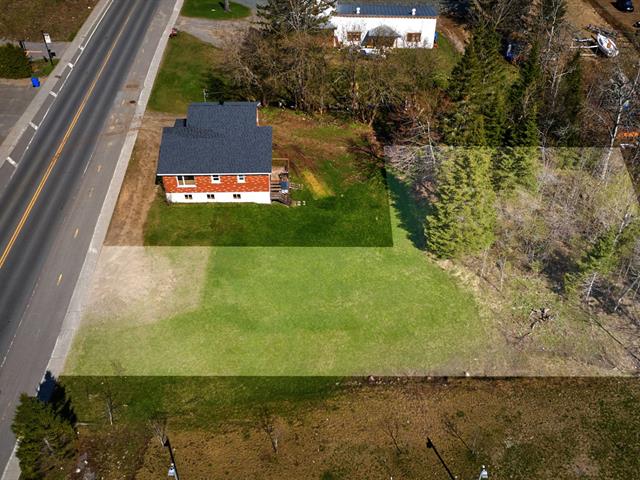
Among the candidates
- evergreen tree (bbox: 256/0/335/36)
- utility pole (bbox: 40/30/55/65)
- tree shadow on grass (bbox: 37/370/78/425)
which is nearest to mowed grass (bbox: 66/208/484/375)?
tree shadow on grass (bbox: 37/370/78/425)

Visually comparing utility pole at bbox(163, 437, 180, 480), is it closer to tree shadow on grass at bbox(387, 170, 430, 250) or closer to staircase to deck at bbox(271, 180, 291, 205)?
staircase to deck at bbox(271, 180, 291, 205)

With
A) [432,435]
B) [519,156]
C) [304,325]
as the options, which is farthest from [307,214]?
[432,435]

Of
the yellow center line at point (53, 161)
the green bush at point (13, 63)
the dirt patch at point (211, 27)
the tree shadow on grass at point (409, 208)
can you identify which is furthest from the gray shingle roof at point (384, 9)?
the green bush at point (13, 63)

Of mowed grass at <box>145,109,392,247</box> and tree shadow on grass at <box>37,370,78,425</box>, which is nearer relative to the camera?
tree shadow on grass at <box>37,370,78,425</box>

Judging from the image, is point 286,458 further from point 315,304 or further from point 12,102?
point 12,102

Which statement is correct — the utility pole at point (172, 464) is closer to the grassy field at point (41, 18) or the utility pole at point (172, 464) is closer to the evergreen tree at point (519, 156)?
the evergreen tree at point (519, 156)

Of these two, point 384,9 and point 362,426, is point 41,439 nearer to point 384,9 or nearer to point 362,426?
point 362,426
